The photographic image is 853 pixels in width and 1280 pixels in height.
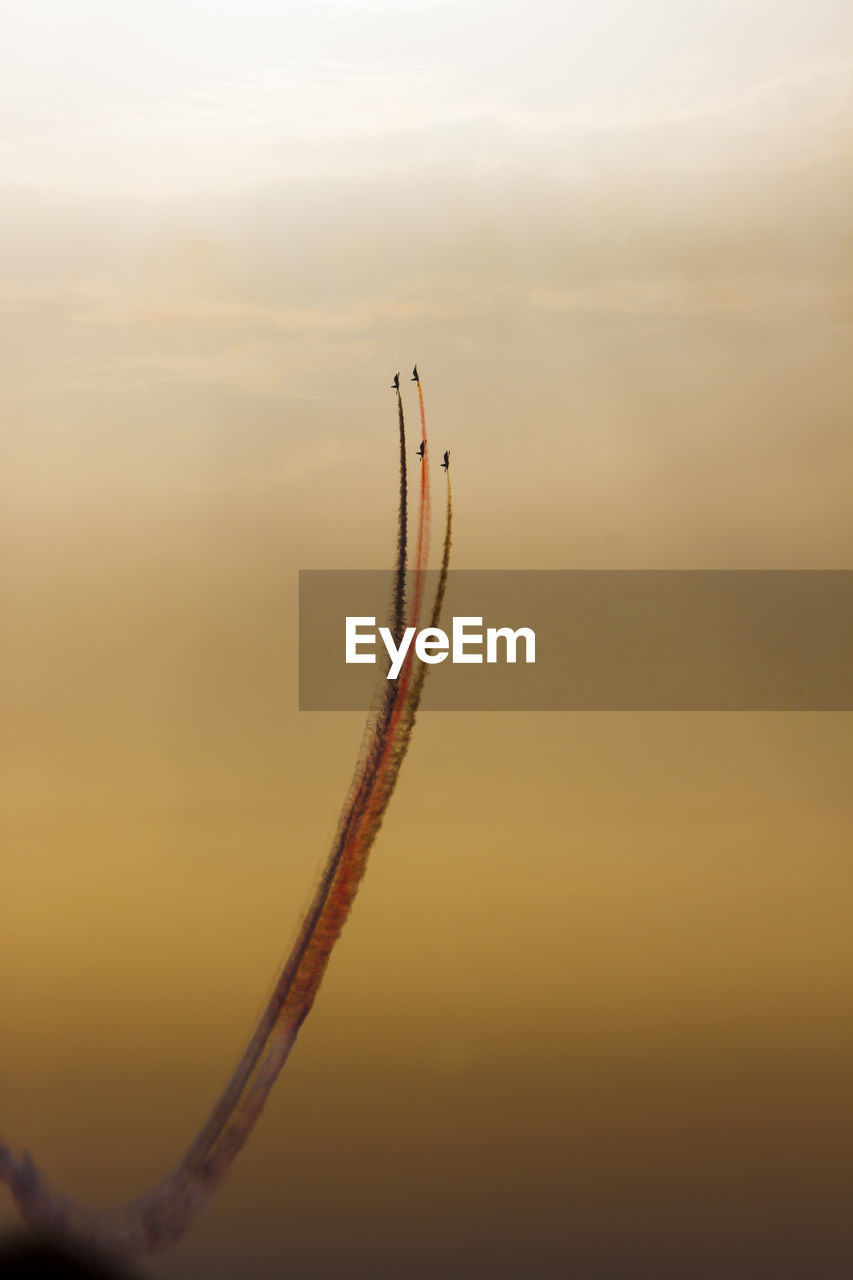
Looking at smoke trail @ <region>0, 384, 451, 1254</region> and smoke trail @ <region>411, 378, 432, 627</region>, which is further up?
smoke trail @ <region>411, 378, 432, 627</region>

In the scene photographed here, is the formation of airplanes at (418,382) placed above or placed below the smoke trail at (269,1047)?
above

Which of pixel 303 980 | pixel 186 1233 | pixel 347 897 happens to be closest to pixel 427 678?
pixel 347 897

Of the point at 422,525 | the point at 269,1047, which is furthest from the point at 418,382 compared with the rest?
the point at 269,1047

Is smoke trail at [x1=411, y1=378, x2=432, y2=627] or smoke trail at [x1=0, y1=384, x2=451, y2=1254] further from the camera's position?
smoke trail at [x1=411, y1=378, x2=432, y2=627]

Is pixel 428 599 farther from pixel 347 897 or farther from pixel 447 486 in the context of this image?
pixel 347 897

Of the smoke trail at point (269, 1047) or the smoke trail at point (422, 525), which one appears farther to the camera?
the smoke trail at point (422, 525)

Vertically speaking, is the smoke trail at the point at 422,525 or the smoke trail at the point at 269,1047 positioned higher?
the smoke trail at the point at 422,525

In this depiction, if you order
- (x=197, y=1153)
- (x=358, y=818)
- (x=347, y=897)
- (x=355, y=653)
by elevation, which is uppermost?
(x=355, y=653)

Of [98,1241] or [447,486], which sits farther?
[447,486]
